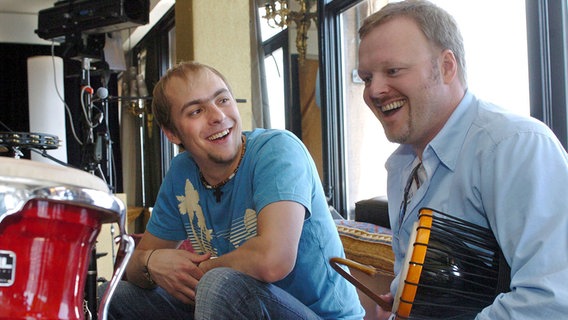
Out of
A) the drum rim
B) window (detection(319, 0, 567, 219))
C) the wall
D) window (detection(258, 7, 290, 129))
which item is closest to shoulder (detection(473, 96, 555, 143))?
the drum rim

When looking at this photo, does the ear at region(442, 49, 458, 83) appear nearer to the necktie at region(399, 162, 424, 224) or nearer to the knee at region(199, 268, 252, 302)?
the necktie at region(399, 162, 424, 224)

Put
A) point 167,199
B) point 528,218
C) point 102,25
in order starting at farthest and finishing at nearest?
point 102,25 → point 167,199 → point 528,218

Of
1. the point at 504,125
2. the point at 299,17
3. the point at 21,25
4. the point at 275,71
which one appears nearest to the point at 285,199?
the point at 504,125

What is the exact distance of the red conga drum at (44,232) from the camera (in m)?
0.78

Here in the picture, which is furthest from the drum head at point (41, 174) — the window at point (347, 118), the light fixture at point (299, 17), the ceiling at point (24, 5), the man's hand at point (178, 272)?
the ceiling at point (24, 5)

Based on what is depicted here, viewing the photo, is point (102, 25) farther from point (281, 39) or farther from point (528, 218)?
point (528, 218)

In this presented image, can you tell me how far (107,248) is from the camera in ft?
13.0

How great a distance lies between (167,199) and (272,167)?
1.54 feet

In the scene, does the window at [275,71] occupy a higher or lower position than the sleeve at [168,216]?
higher

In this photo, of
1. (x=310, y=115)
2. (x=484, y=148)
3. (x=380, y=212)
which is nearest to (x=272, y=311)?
(x=484, y=148)

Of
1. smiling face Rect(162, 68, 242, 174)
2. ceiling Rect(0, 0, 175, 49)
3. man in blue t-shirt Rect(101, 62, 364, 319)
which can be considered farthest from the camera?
ceiling Rect(0, 0, 175, 49)

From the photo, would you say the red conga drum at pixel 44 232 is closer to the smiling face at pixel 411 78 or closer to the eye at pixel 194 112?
the smiling face at pixel 411 78

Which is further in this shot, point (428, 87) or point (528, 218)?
point (428, 87)

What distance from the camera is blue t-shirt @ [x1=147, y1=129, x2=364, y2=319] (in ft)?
5.10
